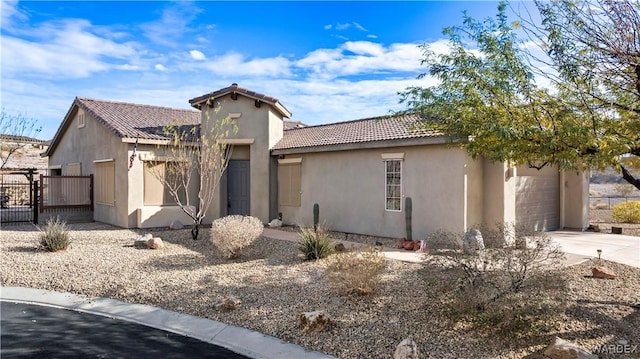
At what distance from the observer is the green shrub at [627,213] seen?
1919cm

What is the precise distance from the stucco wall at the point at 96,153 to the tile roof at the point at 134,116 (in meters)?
0.47

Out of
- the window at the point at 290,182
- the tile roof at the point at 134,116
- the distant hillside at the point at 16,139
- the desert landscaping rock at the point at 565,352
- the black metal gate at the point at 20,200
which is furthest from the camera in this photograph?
the distant hillside at the point at 16,139

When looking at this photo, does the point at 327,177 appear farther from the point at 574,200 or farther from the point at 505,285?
the point at 505,285

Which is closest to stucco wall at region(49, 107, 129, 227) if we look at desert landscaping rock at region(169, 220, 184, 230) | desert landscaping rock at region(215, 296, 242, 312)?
desert landscaping rock at region(169, 220, 184, 230)

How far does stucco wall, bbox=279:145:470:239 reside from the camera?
12984mm

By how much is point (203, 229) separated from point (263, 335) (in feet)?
34.0

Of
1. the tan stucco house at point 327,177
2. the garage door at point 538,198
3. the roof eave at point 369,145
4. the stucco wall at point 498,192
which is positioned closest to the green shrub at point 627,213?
the tan stucco house at point 327,177

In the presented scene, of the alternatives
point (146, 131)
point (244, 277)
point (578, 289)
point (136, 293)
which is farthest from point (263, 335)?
point (146, 131)

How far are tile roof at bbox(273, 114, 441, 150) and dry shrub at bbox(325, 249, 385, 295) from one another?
6.05m

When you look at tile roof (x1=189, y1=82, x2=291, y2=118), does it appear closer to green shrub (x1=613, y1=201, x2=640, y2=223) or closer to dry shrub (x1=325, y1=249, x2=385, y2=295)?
dry shrub (x1=325, y1=249, x2=385, y2=295)

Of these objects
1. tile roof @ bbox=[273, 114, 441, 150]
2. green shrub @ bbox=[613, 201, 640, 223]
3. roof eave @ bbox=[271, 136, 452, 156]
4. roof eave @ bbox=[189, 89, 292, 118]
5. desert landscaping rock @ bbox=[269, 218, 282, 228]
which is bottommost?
desert landscaping rock @ bbox=[269, 218, 282, 228]

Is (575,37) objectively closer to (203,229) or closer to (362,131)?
(362,131)

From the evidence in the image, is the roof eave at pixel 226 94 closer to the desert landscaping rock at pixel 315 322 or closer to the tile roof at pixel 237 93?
the tile roof at pixel 237 93

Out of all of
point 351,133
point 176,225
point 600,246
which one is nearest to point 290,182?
point 351,133
